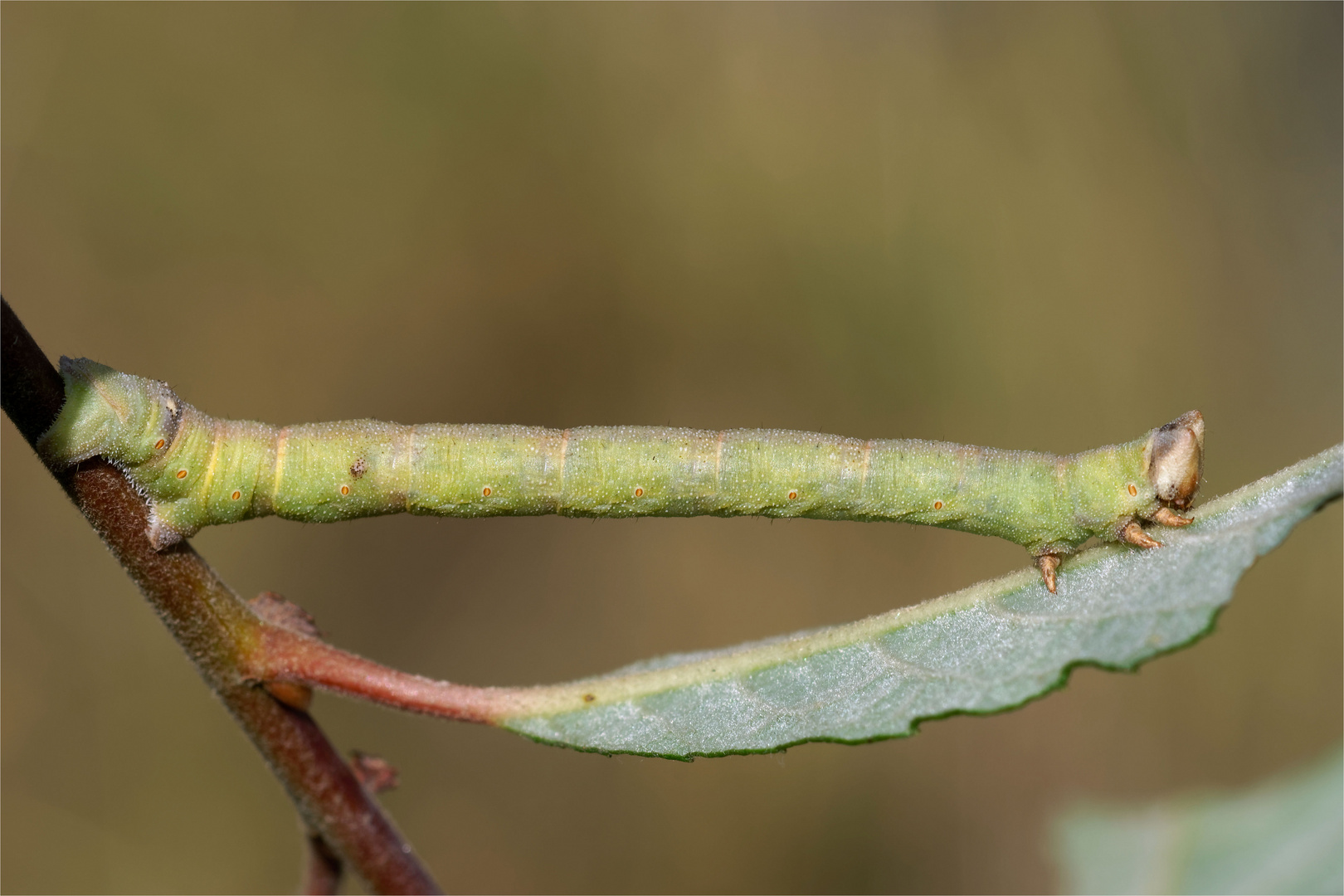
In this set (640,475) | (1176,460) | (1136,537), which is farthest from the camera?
(640,475)

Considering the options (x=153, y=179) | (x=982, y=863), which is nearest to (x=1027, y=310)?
(x=982, y=863)

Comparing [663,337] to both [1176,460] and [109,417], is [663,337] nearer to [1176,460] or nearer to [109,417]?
[1176,460]

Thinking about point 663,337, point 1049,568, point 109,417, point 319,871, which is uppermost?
point 663,337

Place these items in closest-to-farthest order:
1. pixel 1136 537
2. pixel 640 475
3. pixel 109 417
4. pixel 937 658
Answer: pixel 937 658 → pixel 109 417 → pixel 1136 537 → pixel 640 475

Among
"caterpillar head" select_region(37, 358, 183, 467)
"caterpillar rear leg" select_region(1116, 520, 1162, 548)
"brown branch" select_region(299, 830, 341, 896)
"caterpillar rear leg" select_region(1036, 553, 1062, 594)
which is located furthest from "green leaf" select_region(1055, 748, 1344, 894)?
"caterpillar head" select_region(37, 358, 183, 467)

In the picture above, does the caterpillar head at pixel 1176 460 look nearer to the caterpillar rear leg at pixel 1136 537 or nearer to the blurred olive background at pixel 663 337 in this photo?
the caterpillar rear leg at pixel 1136 537

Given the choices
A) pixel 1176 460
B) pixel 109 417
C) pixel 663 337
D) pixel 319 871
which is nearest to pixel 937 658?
pixel 1176 460

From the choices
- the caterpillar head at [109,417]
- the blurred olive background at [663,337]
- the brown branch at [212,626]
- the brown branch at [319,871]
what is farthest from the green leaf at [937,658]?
the blurred olive background at [663,337]
